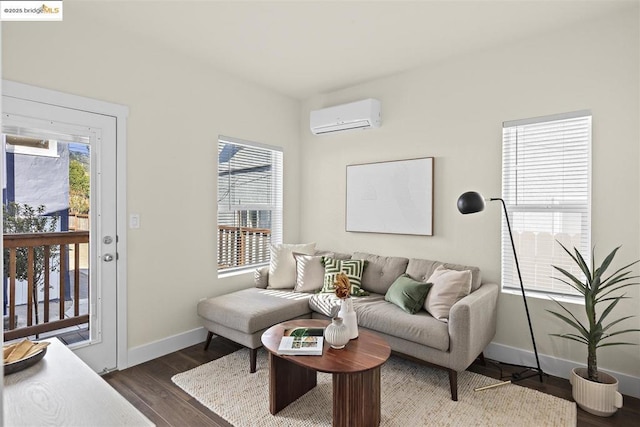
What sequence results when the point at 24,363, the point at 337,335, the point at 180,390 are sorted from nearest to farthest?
the point at 24,363, the point at 337,335, the point at 180,390

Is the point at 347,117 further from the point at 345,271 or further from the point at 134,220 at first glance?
the point at 134,220

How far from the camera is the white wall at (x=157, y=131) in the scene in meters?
2.67

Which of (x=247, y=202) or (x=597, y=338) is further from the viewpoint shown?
(x=247, y=202)

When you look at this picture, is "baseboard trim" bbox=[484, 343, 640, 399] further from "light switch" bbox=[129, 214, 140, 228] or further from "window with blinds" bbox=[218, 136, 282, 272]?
"light switch" bbox=[129, 214, 140, 228]

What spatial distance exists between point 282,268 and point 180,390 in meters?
1.44

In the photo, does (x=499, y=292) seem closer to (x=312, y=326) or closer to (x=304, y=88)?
(x=312, y=326)

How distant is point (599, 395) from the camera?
7.89 feet

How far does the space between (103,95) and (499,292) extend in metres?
3.45

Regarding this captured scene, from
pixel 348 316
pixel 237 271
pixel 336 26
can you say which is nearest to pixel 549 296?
pixel 348 316

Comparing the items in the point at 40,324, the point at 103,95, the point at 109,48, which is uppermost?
the point at 109,48

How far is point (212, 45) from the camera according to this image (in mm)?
3180

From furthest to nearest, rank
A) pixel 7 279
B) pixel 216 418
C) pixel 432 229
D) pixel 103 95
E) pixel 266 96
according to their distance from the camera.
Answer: pixel 266 96 → pixel 432 229 → pixel 103 95 → pixel 7 279 → pixel 216 418

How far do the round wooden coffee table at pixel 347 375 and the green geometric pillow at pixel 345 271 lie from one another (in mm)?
1010

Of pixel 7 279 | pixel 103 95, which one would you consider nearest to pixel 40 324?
pixel 7 279
